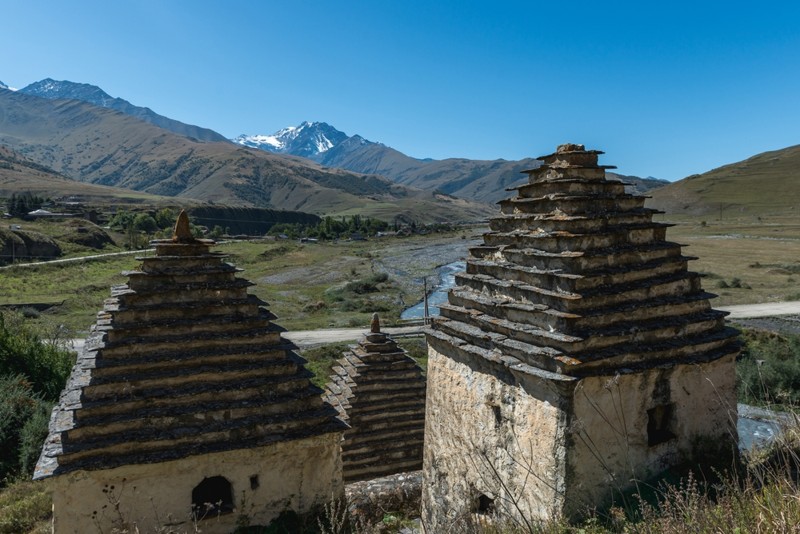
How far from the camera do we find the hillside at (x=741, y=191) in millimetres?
138000

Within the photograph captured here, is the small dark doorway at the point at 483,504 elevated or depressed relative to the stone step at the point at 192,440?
depressed

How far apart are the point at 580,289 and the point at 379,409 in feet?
26.0

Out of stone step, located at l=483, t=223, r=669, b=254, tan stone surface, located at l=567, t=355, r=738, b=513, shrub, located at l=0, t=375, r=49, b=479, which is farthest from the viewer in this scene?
shrub, located at l=0, t=375, r=49, b=479

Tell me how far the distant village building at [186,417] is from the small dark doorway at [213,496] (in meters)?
0.02

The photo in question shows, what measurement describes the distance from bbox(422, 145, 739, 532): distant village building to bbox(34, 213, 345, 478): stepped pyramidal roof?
9.01ft

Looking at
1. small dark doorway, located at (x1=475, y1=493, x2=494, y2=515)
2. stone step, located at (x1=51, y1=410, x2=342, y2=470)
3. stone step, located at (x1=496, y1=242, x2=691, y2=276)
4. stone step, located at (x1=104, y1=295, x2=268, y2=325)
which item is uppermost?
stone step, located at (x1=496, y1=242, x2=691, y2=276)

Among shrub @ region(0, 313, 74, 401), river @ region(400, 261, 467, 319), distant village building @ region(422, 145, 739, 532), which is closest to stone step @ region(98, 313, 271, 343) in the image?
distant village building @ region(422, 145, 739, 532)

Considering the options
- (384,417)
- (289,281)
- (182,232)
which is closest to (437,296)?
(289,281)

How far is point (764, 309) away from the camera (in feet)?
125

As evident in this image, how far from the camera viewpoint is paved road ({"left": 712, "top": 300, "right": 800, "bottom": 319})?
35938 mm

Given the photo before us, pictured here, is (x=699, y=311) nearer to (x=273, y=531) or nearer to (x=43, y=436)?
(x=273, y=531)

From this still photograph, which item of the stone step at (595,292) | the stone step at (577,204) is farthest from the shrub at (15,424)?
the stone step at (577,204)

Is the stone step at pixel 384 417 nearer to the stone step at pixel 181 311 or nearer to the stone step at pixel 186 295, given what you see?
the stone step at pixel 181 311

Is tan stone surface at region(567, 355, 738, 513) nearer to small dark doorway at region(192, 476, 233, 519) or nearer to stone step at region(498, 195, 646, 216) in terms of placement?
stone step at region(498, 195, 646, 216)
